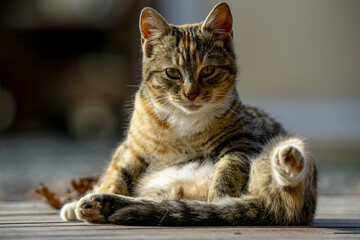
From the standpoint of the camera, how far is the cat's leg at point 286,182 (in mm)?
2594

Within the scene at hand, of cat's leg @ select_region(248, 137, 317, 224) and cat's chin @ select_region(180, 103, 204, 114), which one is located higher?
cat's chin @ select_region(180, 103, 204, 114)

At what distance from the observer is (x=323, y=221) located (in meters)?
3.18

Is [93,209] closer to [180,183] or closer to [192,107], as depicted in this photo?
[180,183]

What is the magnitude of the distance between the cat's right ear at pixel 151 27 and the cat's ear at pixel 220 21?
263mm

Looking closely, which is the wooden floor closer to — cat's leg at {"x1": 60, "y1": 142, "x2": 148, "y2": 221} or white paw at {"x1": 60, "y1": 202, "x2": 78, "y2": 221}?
white paw at {"x1": 60, "y1": 202, "x2": 78, "y2": 221}

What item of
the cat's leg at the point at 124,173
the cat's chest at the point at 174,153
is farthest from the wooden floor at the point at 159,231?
the cat's chest at the point at 174,153

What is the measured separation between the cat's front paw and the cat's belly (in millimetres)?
399

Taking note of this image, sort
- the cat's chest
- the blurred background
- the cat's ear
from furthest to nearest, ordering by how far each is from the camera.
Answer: the blurred background
the cat's ear
the cat's chest

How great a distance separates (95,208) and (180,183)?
59 cm

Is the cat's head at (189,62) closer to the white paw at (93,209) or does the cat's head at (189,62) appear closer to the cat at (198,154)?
the cat at (198,154)

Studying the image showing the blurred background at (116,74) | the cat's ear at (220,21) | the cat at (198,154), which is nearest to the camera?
the cat at (198,154)

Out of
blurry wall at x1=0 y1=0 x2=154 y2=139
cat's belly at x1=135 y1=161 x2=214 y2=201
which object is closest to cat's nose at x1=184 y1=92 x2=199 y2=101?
cat's belly at x1=135 y1=161 x2=214 y2=201

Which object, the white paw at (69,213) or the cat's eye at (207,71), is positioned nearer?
the white paw at (69,213)

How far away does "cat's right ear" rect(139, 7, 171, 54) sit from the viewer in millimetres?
3484
